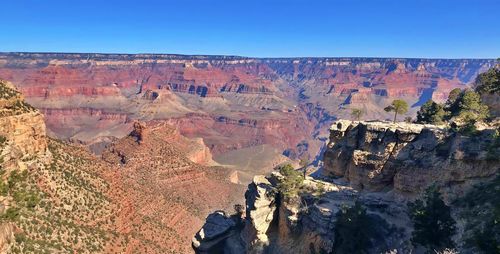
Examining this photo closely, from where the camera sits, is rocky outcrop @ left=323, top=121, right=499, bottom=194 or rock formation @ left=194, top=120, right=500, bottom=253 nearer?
rock formation @ left=194, top=120, right=500, bottom=253

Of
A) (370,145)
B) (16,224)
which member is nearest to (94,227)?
(16,224)

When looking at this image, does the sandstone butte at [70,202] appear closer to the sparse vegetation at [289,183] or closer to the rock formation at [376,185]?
the rock formation at [376,185]

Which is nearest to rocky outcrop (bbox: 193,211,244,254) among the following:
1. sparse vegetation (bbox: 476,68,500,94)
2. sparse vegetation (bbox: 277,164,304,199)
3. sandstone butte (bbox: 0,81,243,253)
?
sandstone butte (bbox: 0,81,243,253)

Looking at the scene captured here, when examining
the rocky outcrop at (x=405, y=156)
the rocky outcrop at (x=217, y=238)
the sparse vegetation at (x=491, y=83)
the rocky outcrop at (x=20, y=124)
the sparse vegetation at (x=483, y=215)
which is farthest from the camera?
the rocky outcrop at (x=217, y=238)

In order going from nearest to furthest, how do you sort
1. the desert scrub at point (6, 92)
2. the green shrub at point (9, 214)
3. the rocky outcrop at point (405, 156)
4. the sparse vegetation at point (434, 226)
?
the green shrub at point (9, 214), the sparse vegetation at point (434, 226), the rocky outcrop at point (405, 156), the desert scrub at point (6, 92)

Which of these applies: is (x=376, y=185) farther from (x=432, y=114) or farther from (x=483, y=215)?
(x=432, y=114)

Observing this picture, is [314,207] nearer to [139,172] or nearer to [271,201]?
[271,201]

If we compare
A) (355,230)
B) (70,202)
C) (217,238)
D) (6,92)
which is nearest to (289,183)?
(355,230)

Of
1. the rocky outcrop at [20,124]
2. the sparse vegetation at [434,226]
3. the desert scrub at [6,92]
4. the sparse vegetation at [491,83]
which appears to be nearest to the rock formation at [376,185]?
the sparse vegetation at [434,226]

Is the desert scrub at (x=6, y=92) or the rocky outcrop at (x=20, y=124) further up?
the desert scrub at (x=6, y=92)

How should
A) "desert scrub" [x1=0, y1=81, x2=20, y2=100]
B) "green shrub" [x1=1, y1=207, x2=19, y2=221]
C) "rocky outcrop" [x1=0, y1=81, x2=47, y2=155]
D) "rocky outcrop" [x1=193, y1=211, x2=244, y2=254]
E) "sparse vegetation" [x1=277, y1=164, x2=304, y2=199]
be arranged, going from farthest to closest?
"rocky outcrop" [x1=193, y1=211, x2=244, y2=254], "desert scrub" [x1=0, y1=81, x2=20, y2=100], "rocky outcrop" [x1=0, y1=81, x2=47, y2=155], "sparse vegetation" [x1=277, y1=164, x2=304, y2=199], "green shrub" [x1=1, y1=207, x2=19, y2=221]

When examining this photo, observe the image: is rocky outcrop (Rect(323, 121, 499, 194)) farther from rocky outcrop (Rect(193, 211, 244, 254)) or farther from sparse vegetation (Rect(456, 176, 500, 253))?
rocky outcrop (Rect(193, 211, 244, 254))
